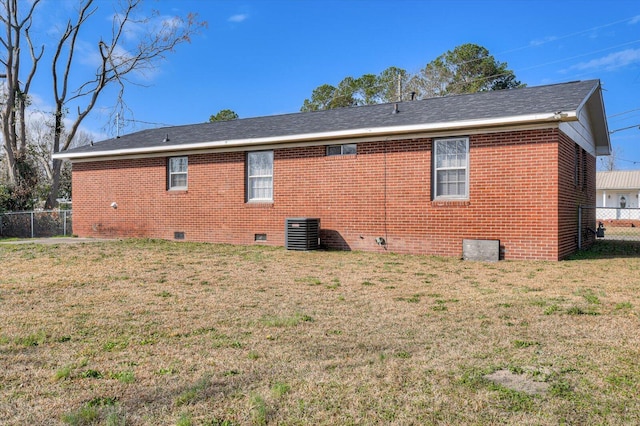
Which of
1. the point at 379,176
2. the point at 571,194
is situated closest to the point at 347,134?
the point at 379,176

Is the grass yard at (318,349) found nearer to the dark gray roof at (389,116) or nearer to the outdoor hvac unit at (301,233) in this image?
the outdoor hvac unit at (301,233)

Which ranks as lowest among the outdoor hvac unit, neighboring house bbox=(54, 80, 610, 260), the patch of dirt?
the patch of dirt

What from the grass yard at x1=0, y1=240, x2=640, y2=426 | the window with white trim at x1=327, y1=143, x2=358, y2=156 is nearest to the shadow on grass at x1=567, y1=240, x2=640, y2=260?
the grass yard at x1=0, y1=240, x2=640, y2=426

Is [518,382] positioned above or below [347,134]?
below

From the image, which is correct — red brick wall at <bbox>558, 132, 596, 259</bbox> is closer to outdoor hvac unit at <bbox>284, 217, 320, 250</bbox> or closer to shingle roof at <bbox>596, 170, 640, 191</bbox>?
outdoor hvac unit at <bbox>284, 217, 320, 250</bbox>

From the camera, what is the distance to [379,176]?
1127 cm

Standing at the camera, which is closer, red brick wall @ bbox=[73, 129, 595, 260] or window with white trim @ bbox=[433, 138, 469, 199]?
red brick wall @ bbox=[73, 129, 595, 260]

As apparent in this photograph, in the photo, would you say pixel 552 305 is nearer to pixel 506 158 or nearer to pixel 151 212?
pixel 506 158

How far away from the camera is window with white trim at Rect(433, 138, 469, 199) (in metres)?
10.4

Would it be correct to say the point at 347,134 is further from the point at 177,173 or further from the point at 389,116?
the point at 177,173

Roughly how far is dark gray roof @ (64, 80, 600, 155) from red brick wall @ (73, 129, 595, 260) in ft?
1.68

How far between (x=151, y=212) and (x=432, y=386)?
13048 mm

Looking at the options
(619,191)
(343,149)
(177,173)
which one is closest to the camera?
(343,149)

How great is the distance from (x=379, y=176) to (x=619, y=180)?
35.1m
